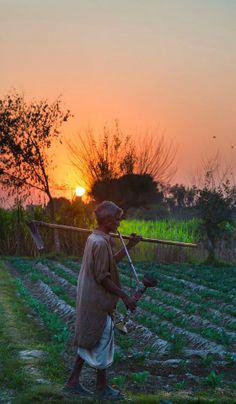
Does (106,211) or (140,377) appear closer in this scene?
(106,211)

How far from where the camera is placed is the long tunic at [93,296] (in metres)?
7.21

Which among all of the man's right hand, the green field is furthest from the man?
the green field

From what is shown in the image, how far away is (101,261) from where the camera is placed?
7.18 meters

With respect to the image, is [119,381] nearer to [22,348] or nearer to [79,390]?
[79,390]

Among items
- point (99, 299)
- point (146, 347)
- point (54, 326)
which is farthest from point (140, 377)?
point (54, 326)

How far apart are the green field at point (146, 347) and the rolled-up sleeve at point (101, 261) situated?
52.4 inches

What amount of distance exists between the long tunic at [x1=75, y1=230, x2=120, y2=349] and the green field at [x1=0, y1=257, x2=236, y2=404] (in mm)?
712

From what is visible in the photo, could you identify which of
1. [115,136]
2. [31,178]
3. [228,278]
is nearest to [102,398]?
[228,278]

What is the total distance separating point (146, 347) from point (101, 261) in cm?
422

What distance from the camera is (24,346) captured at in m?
10.5

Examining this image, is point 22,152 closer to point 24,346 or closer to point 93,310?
point 24,346

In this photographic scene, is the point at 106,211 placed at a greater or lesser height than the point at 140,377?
greater

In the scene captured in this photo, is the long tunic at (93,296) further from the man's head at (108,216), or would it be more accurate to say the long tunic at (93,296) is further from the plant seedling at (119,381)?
the plant seedling at (119,381)

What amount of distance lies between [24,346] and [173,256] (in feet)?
74.7
